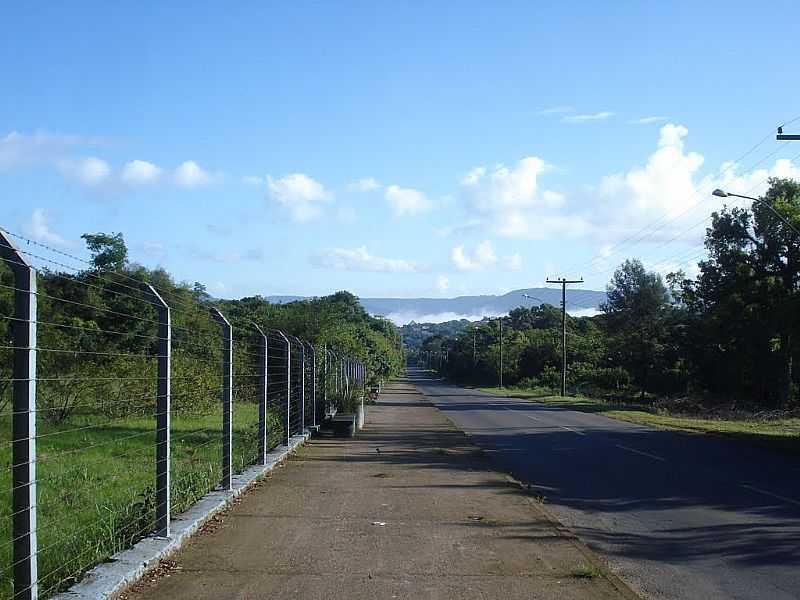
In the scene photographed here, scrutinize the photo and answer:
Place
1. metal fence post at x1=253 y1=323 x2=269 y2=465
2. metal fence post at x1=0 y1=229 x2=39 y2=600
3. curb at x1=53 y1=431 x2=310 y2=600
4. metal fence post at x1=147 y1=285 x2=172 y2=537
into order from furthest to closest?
metal fence post at x1=253 y1=323 x2=269 y2=465 < metal fence post at x1=147 y1=285 x2=172 y2=537 < curb at x1=53 y1=431 x2=310 y2=600 < metal fence post at x1=0 y1=229 x2=39 y2=600

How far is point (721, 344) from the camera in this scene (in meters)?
51.6

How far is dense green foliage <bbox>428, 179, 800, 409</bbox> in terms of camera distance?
4334cm

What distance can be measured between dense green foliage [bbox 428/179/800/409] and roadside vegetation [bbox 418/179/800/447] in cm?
7

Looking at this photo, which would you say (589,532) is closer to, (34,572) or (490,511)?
(490,511)

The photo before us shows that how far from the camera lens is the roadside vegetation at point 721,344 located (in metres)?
36.2

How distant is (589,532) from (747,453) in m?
11.0

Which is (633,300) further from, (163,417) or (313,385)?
(163,417)

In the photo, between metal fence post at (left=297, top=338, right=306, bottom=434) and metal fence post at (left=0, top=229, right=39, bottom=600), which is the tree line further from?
metal fence post at (left=297, top=338, right=306, bottom=434)

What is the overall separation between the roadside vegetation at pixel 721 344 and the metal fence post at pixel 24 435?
20499 mm

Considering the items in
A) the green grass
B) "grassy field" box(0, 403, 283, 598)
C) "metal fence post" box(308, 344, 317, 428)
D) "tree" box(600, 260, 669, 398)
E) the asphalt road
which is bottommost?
the asphalt road

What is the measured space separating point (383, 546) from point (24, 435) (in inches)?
164

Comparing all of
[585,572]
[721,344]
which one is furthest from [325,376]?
[721,344]

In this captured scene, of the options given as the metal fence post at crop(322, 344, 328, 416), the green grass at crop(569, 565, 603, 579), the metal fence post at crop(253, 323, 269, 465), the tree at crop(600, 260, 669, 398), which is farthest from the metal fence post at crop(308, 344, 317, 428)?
the tree at crop(600, 260, 669, 398)

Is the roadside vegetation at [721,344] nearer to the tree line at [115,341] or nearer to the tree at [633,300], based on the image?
the tree at [633,300]
